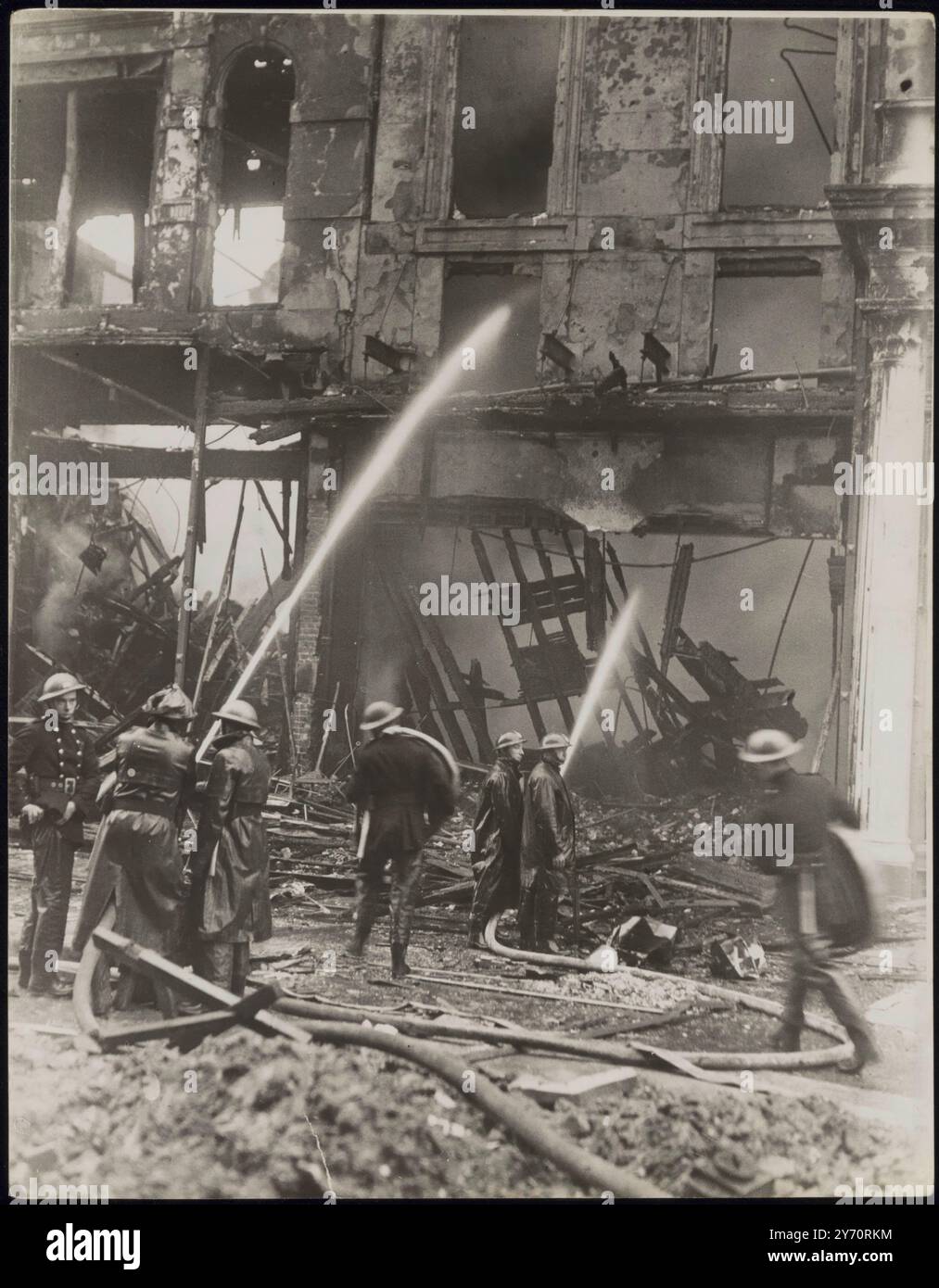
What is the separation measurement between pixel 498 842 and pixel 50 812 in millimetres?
2528

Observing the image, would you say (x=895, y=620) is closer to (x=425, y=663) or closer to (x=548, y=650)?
(x=548, y=650)

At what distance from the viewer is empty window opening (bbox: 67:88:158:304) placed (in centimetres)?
766

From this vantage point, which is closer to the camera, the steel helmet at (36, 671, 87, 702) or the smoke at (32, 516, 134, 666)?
the steel helmet at (36, 671, 87, 702)

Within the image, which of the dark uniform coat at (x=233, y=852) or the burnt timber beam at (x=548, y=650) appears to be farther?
the burnt timber beam at (x=548, y=650)

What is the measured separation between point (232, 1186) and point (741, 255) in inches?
246

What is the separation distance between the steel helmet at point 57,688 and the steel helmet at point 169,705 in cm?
45

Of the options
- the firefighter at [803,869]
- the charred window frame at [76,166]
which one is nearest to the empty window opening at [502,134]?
the charred window frame at [76,166]

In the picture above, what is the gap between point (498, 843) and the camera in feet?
20.9

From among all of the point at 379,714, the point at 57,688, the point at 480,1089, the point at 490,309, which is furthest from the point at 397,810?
the point at 490,309

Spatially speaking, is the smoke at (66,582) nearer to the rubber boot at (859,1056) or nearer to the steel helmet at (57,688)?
the steel helmet at (57,688)

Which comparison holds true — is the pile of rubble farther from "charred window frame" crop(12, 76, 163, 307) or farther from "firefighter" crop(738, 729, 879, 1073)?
"charred window frame" crop(12, 76, 163, 307)

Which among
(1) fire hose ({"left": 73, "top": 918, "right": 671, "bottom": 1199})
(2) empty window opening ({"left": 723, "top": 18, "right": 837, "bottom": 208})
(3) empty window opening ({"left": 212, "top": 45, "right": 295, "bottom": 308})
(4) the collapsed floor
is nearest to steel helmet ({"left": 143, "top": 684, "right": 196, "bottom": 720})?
(4) the collapsed floor

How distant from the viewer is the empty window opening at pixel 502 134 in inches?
276

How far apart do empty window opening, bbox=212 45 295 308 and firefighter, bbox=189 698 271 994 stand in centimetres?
312
